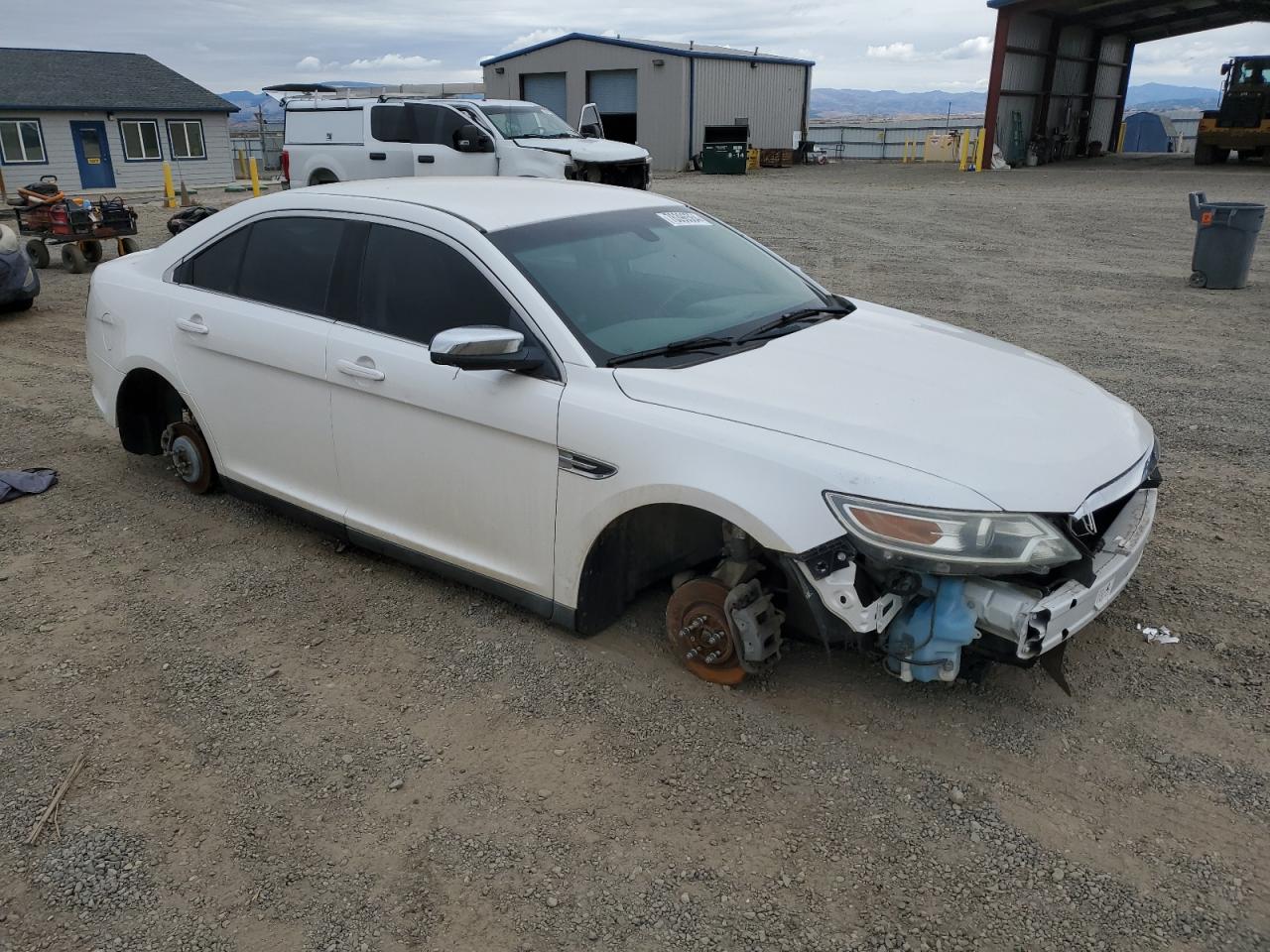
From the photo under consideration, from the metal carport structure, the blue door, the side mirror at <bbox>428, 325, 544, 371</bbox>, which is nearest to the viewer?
the side mirror at <bbox>428, 325, 544, 371</bbox>

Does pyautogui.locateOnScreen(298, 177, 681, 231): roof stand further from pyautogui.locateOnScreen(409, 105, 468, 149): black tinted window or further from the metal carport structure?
the metal carport structure

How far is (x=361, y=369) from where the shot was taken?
3867 mm

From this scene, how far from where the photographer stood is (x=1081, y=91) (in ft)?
120

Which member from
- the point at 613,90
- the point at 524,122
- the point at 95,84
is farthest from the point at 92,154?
the point at 524,122

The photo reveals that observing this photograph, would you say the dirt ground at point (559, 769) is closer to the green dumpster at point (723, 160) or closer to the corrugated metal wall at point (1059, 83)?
the green dumpster at point (723, 160)

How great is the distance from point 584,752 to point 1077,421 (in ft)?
6.45

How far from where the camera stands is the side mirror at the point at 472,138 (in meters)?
16.0

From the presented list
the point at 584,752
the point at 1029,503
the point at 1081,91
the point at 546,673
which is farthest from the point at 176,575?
the point at 1081,91

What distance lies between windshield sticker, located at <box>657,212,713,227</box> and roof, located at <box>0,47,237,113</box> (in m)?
36.3

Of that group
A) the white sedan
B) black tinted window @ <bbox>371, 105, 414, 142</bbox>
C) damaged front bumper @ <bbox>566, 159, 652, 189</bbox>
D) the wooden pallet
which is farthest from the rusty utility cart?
the wooden pallet

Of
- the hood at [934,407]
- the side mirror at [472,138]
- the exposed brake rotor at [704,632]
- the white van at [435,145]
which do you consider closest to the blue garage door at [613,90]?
the white van at [435,145]

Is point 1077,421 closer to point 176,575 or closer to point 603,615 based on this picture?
point 603,615

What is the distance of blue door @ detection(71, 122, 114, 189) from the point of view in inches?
1359

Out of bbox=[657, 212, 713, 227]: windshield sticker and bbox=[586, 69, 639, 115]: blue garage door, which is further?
bbox=[586, 69, 639, 115]: blue garage door
